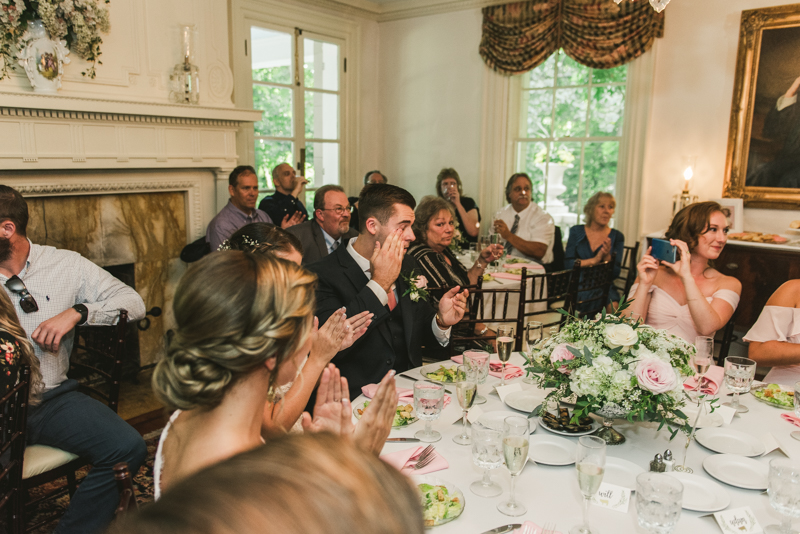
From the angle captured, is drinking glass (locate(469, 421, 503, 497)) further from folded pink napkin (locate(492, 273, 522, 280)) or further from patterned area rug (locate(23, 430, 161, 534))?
folded pink napkin (locate(492, 273, 522, 280))

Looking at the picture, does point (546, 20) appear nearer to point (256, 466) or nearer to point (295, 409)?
point (295, 409)

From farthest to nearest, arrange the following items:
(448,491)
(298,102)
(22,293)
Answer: (298,102) < (22,293) < (448,491)

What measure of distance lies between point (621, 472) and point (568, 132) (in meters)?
4.61

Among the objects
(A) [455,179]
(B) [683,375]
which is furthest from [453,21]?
(B) [683,375]

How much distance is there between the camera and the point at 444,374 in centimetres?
205

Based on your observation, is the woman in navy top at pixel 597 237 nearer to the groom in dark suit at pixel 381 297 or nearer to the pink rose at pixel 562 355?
the groom in dark suit at pixel 381 297

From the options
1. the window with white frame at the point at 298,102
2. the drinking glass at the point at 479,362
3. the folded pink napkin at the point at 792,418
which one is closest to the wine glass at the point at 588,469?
the drinking glass at the point at 479,362

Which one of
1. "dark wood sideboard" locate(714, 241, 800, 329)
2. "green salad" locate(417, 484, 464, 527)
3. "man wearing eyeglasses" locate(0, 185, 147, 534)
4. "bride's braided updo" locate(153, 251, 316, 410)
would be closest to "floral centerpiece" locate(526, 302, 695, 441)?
"green salad" locate(417, 484, 464, 527)

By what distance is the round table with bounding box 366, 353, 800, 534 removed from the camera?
1.25 meters

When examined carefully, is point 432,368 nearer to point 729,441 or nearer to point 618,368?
point 618,368

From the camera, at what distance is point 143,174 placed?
4.19 meters

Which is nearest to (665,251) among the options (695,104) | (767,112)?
(767,112)

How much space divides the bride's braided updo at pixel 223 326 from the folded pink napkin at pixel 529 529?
609 mm

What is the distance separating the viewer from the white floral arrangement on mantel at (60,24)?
328cm
